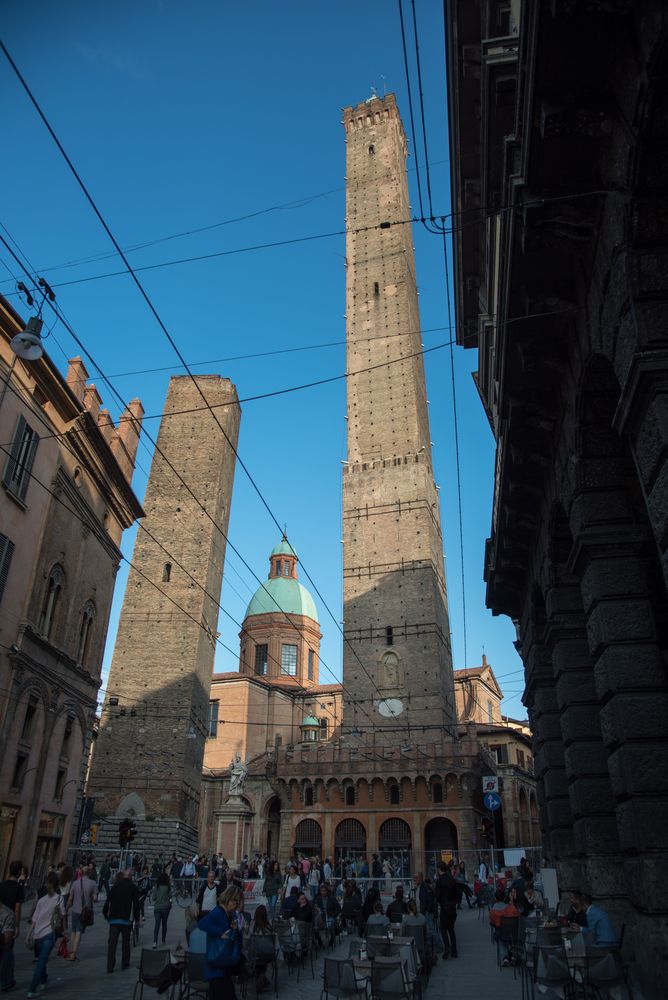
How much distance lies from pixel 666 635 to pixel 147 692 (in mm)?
28027

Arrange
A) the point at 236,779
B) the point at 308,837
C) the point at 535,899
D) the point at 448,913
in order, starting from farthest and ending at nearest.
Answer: the point at 308,837 < the point at 236,779 < the point at 535,899 < the point at 448,913

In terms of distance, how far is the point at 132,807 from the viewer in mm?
30156

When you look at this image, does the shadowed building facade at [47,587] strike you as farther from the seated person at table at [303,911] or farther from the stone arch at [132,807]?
the stone arch at [132,807]

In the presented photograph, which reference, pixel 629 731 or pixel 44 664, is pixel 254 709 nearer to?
pixel 44 664

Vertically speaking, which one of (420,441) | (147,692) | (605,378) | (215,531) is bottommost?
(605,378)

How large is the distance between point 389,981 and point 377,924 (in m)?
3.68

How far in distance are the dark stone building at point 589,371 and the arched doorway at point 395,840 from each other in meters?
21.3

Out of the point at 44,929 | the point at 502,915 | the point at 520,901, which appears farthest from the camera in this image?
the point at 520,901

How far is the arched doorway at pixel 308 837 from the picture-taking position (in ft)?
107

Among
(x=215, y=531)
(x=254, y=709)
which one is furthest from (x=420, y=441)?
(x=254, y=709)

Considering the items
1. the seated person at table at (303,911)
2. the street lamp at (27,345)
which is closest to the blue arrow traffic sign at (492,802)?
the seated person at table at (303,911)

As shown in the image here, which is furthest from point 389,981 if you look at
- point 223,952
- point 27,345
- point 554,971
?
point 27,345

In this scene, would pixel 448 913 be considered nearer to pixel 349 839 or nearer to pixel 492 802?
pixel 492 802

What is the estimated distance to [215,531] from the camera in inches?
1438
